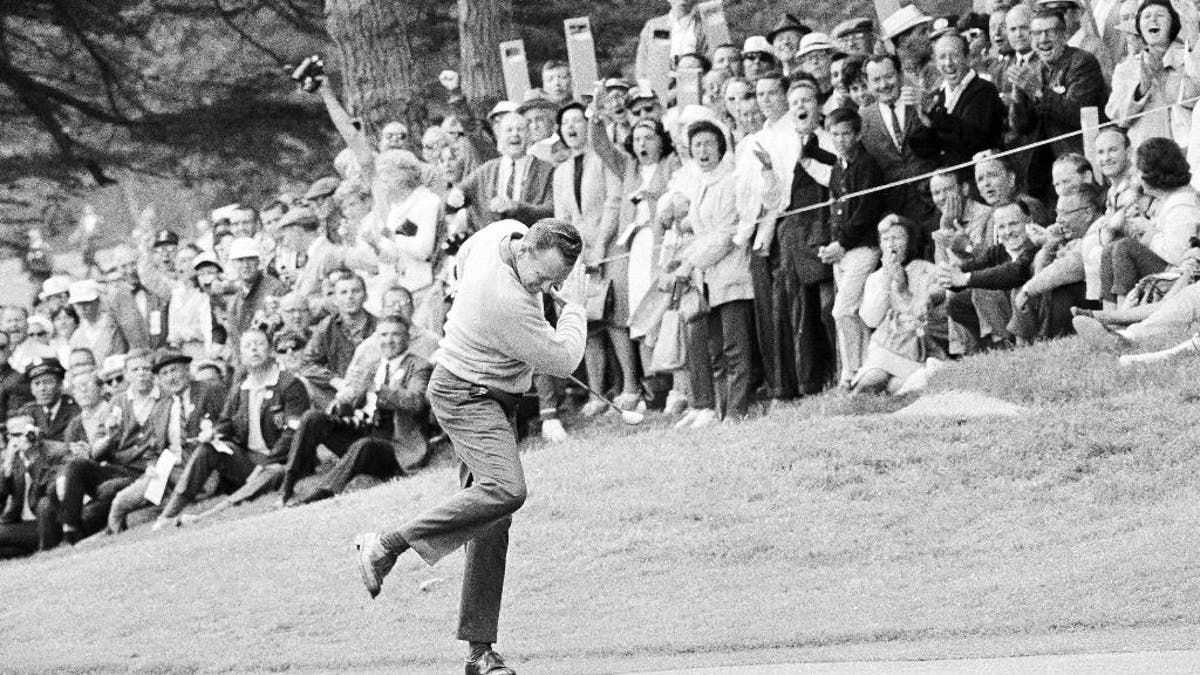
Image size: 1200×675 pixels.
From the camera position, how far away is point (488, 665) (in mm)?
10539

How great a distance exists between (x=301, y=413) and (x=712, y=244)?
403 centimetres

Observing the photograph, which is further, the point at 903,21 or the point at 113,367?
the point at 113,367

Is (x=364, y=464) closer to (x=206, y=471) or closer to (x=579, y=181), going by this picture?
(x=206, y=471)

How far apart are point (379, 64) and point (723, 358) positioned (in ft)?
23.5

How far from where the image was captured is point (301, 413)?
1862cm

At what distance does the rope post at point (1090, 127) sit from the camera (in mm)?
14984

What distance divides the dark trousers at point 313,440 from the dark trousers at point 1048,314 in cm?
559

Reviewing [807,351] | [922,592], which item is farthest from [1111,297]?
[922,592]

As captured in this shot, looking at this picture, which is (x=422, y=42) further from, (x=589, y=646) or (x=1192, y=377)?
(x=589, y=646)

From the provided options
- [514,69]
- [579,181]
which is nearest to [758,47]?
[579,181]

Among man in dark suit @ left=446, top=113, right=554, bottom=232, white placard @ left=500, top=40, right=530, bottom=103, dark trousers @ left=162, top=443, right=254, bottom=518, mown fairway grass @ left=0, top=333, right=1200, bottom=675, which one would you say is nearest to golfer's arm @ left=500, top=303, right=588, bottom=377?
mown fairway grass @ left=0, top=333, right=1200, bottom=675

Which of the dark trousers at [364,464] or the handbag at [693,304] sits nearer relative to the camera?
the handbag at [693,304]

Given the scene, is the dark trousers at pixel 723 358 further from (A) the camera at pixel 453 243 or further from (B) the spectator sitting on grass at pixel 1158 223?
(B) the spectator sitting on grass at pixel 1158 223

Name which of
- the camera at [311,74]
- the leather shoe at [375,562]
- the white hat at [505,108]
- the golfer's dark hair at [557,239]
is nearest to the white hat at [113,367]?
the camera at [311,74]
